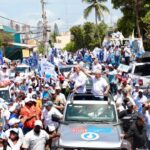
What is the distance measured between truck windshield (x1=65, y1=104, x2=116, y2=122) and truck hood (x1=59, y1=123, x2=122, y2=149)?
33cm

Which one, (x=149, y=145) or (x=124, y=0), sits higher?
(x=124, y=0)

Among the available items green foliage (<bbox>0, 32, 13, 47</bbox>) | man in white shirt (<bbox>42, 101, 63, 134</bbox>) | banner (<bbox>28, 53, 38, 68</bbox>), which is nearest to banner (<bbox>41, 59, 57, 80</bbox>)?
man in white shirt (<bbox>42, 101, 63, 134</bbox>)

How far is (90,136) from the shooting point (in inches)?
464

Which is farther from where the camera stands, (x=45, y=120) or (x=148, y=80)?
(x=148, y=80)

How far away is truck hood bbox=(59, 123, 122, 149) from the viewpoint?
11477mm

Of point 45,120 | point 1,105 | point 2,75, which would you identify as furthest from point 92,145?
point 2,75

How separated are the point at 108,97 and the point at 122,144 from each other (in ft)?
7.09

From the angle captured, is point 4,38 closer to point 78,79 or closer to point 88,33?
point 88,33

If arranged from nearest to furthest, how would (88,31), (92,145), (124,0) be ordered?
1. (92,145)
2. (124,0)
3. (88,31)

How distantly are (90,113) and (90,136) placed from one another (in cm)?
123

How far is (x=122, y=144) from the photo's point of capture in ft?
38.0

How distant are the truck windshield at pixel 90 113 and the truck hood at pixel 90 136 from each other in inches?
13.1

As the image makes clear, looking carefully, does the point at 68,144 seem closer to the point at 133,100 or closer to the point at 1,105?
the point at 1,105

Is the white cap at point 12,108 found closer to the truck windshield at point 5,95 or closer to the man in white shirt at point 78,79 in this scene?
the man in white shirt at point 78,79
